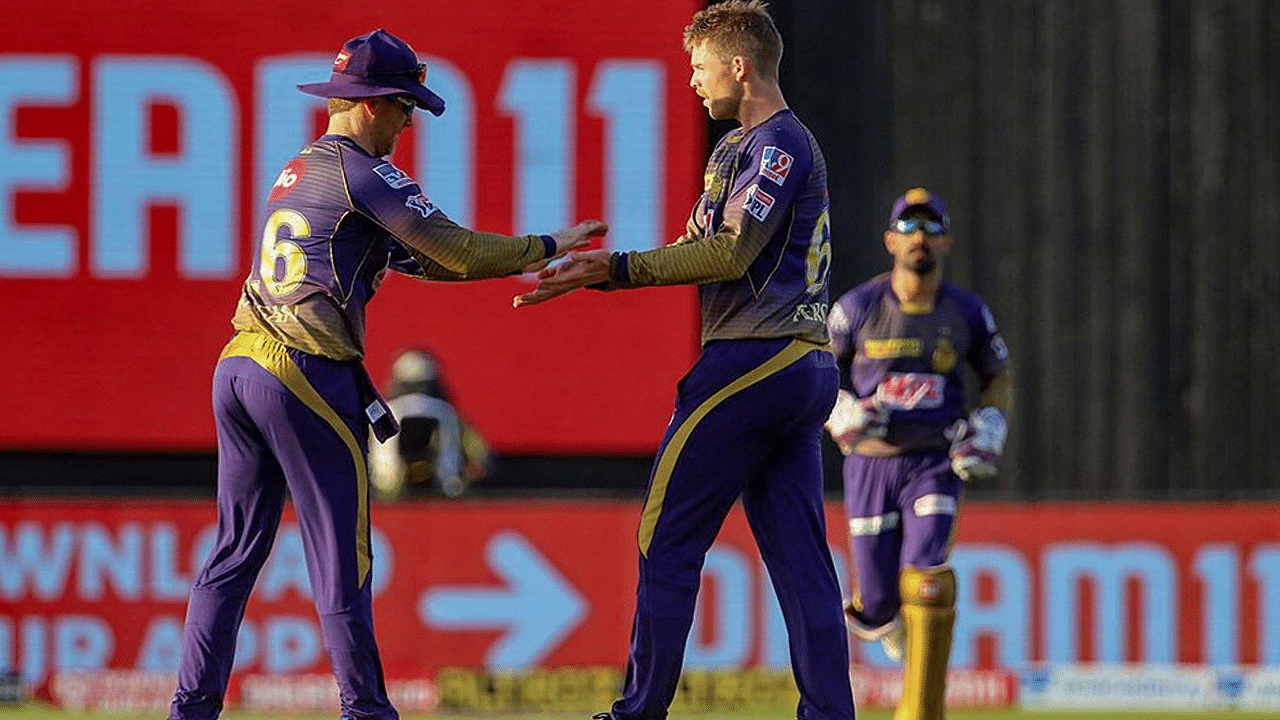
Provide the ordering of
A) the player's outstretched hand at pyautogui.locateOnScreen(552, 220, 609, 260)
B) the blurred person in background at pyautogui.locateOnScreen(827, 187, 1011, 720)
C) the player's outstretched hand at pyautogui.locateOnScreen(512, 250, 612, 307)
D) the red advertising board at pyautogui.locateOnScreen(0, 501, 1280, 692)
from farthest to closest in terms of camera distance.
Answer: the red advertising board at pyautogui.locateOnScreen(0, 501, 1280, 692) → the blurred person in background at pyautogui.locateOnScreen(827, 187, 1011, 720) → the player's outstretched hand at pyautogui.locateOnScreen(552, 220, 609, 260) → the player's outstretched hand at pyautogui.locateOnScreen(512, 250, 612, 307)

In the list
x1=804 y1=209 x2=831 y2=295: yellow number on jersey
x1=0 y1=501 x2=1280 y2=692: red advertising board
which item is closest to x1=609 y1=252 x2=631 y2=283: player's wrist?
x1=804 y1=209 x2=831 y2=295: yellow number on jersey

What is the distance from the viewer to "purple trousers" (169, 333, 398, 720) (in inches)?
268

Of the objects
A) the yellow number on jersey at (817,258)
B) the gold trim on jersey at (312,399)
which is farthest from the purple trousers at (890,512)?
the gold trim on jersey at (312,399)

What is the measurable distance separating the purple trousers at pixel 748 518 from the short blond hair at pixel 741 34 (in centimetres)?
95

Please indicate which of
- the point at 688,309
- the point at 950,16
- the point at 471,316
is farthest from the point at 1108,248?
the point at 471,316

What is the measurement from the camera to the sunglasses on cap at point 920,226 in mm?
9539

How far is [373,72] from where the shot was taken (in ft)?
22.9

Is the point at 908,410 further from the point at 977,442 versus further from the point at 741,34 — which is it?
the point at 741,34

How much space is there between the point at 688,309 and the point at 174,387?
9.59 feet

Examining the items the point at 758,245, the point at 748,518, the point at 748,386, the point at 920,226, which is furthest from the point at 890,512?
the point at 758,245

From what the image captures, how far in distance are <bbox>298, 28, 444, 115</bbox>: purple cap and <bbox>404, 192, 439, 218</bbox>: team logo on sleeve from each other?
0.34 metres

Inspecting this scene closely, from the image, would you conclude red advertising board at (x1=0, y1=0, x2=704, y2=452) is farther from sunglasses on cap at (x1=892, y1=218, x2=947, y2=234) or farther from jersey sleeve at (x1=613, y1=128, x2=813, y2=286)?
jersey sleeve at (x1=613, y1=128, x2=813, y2=286)

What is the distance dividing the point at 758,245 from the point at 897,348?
2.92m

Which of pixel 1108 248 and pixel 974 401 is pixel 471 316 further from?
pixel 1108 248
